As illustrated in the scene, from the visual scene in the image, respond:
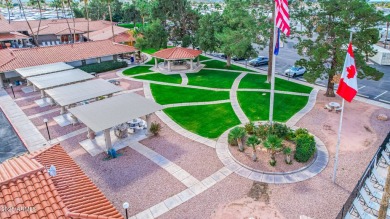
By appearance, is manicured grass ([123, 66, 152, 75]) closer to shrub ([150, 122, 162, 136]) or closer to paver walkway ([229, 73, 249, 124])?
paver walkway ([229, 73, 249, 124])

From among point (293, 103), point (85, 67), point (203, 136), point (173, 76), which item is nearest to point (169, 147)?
point (203, 136)

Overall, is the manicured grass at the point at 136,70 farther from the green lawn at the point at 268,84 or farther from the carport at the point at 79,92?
the green lawn at the point at 268,84

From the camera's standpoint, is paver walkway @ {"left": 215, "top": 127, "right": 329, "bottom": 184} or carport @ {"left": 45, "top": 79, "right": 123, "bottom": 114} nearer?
paver walkway @ {"left": 215, "top": 127, "right": 329, "bottom": 184}

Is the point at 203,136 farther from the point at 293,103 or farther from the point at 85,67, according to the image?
the point at 85,67

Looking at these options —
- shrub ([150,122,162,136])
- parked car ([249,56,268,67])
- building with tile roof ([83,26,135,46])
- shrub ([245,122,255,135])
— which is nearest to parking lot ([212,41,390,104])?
parked car ([249,56,268,67])

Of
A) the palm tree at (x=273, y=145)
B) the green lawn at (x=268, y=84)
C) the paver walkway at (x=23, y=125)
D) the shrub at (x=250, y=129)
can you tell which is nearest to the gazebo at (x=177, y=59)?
the green lawn at (x=268, y=84)

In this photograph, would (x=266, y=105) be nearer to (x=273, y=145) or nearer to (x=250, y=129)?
(x=250, y=129)
